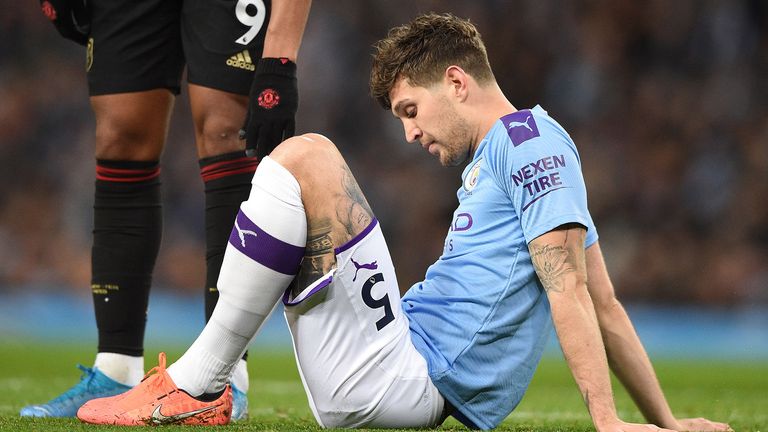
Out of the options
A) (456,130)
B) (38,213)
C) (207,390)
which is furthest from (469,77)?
(38,213)

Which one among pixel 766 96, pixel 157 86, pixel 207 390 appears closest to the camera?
pixel 207 390

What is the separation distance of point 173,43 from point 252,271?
1197 millimetres

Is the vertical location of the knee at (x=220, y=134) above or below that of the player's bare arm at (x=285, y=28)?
below

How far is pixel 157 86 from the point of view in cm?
330

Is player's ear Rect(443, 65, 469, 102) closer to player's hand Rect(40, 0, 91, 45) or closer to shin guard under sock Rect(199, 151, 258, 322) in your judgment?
shin guard under sock Rect(199, 151, 258, 322)

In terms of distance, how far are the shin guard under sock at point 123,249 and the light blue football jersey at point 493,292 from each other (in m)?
1.07

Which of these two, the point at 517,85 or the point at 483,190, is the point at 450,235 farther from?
the point at 517,85

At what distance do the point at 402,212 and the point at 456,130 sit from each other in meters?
7.66

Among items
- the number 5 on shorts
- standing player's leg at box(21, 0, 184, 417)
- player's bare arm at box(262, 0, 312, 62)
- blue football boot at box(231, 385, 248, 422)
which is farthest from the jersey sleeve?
standing player's leg at box(21, 0, 184, 417)

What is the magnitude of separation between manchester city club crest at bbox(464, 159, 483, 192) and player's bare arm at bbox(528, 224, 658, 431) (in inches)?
11.0

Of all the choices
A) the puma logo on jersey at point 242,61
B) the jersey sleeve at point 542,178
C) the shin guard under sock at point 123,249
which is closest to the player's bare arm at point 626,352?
the jersey sleeve at point 542,178

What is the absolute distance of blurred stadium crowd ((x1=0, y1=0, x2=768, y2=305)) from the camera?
1012 centimetres

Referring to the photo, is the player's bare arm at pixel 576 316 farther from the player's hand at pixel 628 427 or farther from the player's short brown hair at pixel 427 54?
the player's short brown hair at pixel 427 54

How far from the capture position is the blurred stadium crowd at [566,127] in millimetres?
10117
